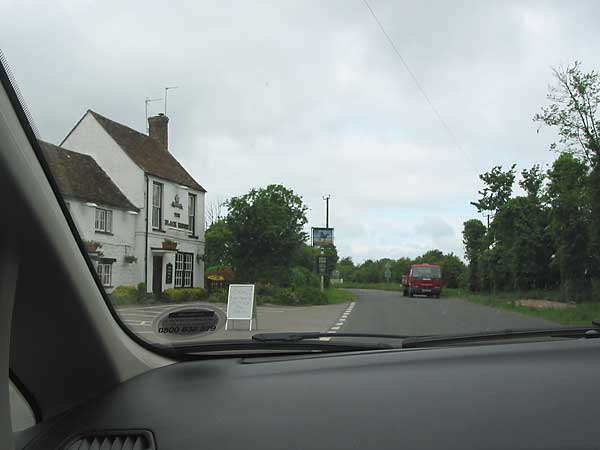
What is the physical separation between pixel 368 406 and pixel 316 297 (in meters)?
2.04

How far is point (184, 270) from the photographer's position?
256cm

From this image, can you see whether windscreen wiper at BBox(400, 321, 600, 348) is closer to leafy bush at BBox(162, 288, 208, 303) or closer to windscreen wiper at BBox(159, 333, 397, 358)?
windscreen wiper at BBox(159, 333, 397, 358)

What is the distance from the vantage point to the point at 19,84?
1.71 m

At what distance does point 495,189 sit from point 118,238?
2.04 metres

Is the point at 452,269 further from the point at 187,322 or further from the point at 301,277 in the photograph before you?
the point at 187,322

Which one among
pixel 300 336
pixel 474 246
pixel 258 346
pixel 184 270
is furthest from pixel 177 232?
pixel 474 246

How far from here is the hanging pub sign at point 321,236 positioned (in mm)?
3170

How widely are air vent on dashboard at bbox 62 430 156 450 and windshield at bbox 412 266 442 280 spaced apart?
3.00 metres

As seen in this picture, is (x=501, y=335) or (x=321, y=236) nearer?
(x=501, y=335)

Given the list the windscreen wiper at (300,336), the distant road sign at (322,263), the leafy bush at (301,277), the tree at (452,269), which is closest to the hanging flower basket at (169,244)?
the windscreen wiper at (300,336)

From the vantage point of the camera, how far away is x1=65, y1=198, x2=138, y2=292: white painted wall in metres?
2.07

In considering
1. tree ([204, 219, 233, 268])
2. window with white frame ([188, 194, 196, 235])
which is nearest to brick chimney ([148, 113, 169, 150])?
window with white frame ([188, 194, 196, 235])

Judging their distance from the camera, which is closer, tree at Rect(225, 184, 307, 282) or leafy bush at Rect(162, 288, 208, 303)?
leafy bush at Rect(162, 288, 208, 303)

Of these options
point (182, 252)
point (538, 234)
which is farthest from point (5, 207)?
point (538, 234)
